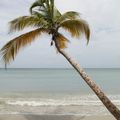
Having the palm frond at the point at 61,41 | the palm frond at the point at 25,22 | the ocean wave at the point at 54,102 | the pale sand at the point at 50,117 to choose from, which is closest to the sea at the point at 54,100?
the ocean wave at the point at 54,102

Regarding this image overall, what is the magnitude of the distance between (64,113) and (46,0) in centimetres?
883

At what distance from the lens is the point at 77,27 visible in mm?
14609

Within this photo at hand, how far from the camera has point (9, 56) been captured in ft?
46.0

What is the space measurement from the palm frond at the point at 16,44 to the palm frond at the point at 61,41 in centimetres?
65

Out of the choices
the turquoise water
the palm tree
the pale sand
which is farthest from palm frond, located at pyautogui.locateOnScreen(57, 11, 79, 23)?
the turquoise water

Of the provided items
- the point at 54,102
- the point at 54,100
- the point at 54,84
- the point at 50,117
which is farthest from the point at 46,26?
the point at 54,84

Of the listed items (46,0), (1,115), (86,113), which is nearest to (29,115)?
(1,115)

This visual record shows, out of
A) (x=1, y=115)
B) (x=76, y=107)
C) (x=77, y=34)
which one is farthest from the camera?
(x=76, y=107)

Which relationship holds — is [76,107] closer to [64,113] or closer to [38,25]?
[64,113]

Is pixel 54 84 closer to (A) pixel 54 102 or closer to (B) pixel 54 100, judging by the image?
→ (B) pixel 54 100

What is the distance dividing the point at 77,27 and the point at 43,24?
4.67 ft

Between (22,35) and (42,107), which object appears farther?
(42,107)

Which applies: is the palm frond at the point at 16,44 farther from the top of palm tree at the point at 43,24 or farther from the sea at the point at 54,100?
the sea at the point at 54,100

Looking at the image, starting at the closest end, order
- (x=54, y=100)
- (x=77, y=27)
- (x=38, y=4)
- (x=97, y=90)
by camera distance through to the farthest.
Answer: (x=97, y=90)
(x=38, y=4)
(x=77, y=27)
(x=54, y=100)
